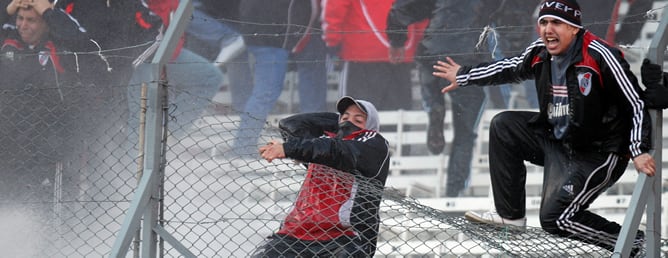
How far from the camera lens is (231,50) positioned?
28.7ft

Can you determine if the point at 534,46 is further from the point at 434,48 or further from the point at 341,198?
the point at 434,48

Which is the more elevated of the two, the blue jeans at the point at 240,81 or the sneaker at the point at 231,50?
the sneaker at the point at 231,50

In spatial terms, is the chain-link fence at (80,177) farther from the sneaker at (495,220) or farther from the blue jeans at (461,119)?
the sneaker at (495,220)

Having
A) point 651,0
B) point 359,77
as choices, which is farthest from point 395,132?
point 651,0

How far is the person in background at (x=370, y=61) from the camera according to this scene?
335 inches

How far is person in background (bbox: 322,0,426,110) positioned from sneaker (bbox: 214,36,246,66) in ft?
2.11

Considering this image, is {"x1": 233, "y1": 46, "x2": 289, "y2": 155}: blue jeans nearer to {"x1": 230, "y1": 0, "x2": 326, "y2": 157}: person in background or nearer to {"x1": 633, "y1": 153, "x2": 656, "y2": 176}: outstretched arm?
{"x1": 230, "y1": 0, "x2": 326, "y2": 157}: person in background

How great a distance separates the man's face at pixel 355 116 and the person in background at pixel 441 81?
7.57ft

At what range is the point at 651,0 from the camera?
28.0ft

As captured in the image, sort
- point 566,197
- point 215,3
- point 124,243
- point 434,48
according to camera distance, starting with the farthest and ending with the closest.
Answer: point 215,3
point 434,48
point 566,197
point 124,243

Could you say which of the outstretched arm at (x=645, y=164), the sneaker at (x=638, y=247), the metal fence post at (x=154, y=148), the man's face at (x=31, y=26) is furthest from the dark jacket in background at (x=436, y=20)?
the metal fence post at (x=154, y=148)

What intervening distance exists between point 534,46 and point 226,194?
3.12 metres

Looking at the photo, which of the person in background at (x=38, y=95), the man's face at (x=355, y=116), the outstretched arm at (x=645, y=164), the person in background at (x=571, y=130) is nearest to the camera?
the outstretched arm at (x=645, y=164)

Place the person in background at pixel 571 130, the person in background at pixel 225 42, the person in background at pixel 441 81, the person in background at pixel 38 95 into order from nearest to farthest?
the person in background at pixel 571 130
the person in background at pixel 38 95
the person in background at pixel 441 81
the person in background at pixel 225 42
